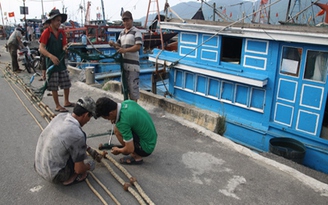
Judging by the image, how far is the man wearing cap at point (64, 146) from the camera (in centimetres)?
291

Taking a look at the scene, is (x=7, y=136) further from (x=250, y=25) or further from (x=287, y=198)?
(x=250, y=25)

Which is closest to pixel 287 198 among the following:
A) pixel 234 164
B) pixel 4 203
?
pixel 234 164

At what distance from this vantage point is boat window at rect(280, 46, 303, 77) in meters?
7.38

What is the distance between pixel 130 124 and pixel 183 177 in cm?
103

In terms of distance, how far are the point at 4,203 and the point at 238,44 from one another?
968 cm

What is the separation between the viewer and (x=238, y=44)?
10.8m

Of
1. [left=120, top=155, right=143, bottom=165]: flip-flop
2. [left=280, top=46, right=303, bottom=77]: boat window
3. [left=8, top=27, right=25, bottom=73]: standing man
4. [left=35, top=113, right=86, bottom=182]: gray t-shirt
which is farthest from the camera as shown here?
[left=8, top=27, right=25, bottom=73]: standing man

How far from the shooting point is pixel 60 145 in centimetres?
292

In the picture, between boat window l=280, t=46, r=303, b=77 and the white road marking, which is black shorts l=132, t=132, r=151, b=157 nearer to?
the white road marking

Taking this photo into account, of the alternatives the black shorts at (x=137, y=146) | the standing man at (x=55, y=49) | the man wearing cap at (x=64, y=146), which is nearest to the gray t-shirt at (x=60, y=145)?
the man wearing cap at (x=64, y=146)

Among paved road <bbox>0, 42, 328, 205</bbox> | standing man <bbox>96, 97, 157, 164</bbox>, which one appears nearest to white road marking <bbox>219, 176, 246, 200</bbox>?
paved road <bbox>0, 42, 328, 205</bbox>

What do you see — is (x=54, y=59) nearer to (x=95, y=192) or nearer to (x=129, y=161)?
(x=129, y=161)

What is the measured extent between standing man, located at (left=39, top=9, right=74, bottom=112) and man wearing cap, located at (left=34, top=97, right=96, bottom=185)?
8.66 feet

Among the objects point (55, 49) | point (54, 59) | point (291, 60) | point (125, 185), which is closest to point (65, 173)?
point (125, 185)
